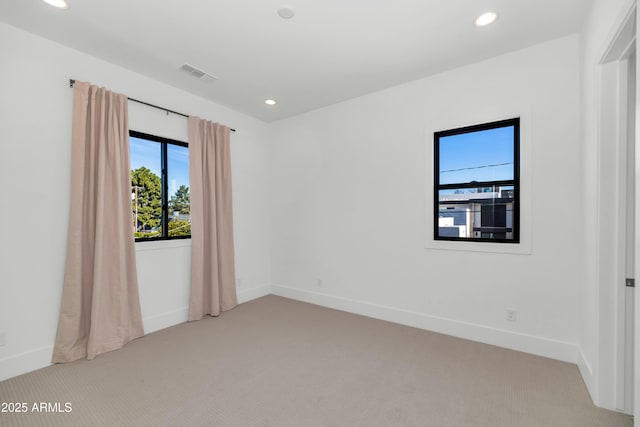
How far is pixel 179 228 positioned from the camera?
356 centimetres

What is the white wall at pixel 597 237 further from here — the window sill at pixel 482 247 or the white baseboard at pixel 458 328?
the window sill at pixel 482 247

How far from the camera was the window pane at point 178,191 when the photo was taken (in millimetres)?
3488

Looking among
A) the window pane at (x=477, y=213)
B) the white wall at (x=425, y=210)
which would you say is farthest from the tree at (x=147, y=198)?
the window pane at (x=477, y=213)

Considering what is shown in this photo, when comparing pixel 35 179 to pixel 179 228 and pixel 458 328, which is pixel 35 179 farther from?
pixel 458 328

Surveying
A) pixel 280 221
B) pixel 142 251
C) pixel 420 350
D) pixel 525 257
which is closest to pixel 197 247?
pixel 142 251

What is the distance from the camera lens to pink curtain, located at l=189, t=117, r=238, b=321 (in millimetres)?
3527

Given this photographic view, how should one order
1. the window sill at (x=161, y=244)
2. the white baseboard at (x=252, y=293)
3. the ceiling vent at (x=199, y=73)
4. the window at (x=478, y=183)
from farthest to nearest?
the white baseboard at (x=252, y=293) < the window sill at (x=161, y=244) < the ceiling vent at (x=199, y=73) < the window at (x=478, y=183)

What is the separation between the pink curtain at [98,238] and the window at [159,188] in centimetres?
29

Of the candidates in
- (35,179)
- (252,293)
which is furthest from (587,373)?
(35,179)

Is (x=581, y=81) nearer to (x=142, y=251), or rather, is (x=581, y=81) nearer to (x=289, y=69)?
(x=289, y=69)

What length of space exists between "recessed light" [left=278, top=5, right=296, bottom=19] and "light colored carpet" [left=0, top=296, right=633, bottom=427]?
9.60 ft

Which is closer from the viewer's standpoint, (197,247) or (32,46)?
(32,46)

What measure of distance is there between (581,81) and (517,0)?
3.11 ft

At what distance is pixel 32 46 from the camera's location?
2416 millimetres
